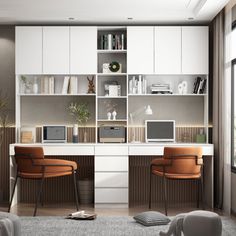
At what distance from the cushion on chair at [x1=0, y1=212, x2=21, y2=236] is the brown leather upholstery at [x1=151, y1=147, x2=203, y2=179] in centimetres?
253

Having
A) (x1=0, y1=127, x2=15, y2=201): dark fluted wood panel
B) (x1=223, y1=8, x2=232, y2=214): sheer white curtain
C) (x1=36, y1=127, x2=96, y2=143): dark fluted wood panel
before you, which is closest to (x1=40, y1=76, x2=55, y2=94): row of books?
(x1=36, y1=127, x2=96, y2=143): dark fluted wood panel

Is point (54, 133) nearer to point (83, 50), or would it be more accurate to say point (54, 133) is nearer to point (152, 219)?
point (83, 50)

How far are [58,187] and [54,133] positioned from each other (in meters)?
0.81

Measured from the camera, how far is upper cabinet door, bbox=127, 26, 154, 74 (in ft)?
23.1

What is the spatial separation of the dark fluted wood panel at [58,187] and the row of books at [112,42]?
1.59 metres

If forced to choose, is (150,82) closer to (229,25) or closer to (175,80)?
(175,80)

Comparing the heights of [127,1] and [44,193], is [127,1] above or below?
above

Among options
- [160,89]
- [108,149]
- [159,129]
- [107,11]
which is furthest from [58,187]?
[107,11]

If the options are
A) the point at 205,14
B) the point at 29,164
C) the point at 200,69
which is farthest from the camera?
the point at 200,69

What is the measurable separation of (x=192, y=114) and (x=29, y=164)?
2.53 meters

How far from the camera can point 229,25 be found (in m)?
6.26

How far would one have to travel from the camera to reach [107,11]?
6.59m

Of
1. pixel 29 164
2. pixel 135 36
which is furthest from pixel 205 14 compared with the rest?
pixel 29 164

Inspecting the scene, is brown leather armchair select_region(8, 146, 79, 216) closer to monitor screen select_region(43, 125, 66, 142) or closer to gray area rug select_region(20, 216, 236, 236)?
gray area rug select_region(20, 216, 236, 236)
